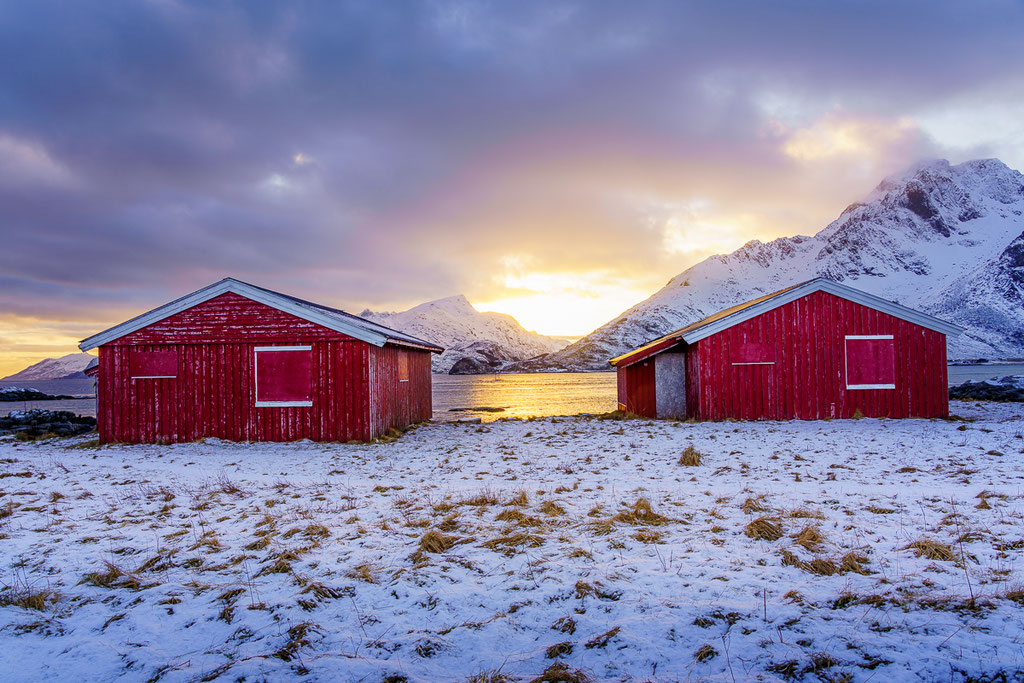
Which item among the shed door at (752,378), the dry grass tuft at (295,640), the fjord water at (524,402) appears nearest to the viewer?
the dry grass tuft at (295,640)

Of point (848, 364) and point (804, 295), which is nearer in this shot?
point (848, 364)

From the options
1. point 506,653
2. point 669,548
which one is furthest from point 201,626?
point 669,548

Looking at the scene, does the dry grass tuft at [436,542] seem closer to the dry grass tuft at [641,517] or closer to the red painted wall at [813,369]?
the dry grass tuft at [641,517]

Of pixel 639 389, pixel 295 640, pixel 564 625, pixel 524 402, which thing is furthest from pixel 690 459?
pixel 524 402

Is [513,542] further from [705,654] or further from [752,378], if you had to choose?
[752,378]

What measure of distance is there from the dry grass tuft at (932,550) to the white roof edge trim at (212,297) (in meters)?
12.2

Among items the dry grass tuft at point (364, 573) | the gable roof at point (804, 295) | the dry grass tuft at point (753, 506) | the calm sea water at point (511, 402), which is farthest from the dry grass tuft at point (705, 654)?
the calm sea water at point (511, 402)

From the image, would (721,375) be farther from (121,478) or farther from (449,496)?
(121,478)

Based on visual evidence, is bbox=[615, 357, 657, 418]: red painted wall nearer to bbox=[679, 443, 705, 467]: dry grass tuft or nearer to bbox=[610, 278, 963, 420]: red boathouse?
bbox=[610, 278, 963, 420]: red boathouse

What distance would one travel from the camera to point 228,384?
583 inches

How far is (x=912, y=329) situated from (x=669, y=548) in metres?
16.4

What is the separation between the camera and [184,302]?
48.6 ft

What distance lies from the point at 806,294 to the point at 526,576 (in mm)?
15918

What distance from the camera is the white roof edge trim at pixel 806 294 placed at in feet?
55.1
